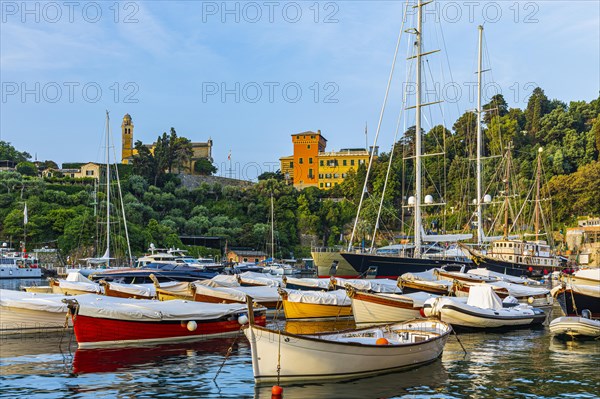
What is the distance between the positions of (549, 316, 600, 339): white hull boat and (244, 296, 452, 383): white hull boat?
877 cm

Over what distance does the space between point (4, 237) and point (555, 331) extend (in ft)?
274

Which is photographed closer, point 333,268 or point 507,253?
point 333,268

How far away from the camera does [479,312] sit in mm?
27078

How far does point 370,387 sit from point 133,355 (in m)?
8.64

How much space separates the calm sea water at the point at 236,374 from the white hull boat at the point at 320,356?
32 centimetres

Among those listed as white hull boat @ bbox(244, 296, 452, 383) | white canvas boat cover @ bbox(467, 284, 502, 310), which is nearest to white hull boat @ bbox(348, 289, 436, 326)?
white canvas boat cover @ bbox(467, 284, 502, 310)

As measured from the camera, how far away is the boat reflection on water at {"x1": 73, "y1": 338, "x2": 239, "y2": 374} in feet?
64.0

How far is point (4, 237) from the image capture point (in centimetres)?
9106

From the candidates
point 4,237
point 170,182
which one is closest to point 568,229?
point 170,182

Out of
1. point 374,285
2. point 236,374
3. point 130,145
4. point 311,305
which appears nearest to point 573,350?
point 311,305

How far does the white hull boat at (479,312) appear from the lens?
26.7m

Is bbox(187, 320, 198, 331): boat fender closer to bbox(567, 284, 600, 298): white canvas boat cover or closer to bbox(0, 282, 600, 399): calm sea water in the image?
bbox(0, 282, 600, 399): calm sea water

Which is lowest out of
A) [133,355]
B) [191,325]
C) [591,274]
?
[133,355]

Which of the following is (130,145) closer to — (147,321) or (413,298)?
(413,298)
